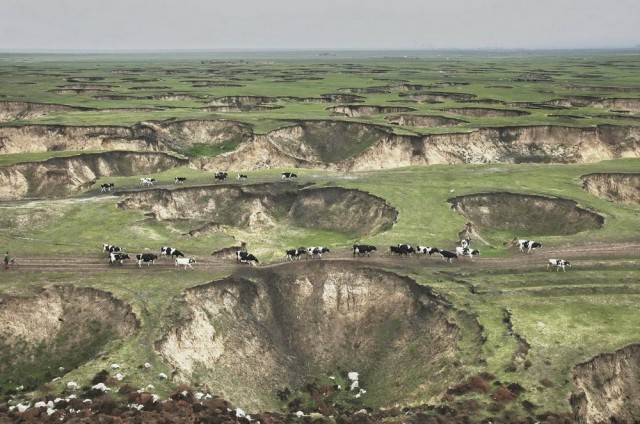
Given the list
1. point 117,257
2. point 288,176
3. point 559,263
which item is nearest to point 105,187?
point 288,176

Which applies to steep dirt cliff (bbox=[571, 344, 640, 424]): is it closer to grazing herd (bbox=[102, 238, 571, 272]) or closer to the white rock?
grazing herd (bbox=[102, 238, 571, 272])

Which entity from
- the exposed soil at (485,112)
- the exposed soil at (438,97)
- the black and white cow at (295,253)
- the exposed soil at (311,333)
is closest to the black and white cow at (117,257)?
the exposed soil at (311,333)

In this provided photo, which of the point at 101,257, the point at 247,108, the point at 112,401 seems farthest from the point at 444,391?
the point at 247,108

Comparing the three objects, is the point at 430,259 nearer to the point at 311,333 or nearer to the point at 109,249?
the point at 311,333

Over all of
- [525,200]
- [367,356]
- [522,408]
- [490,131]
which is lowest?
[367,356]

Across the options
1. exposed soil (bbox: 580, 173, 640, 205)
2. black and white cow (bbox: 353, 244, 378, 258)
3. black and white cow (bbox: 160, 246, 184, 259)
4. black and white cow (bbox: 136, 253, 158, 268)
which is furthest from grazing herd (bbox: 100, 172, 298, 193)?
exposed soil (bbox: 580, 173, 640, 205)

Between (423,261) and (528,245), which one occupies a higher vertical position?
(528,245)

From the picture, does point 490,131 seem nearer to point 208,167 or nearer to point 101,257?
point 208,167
